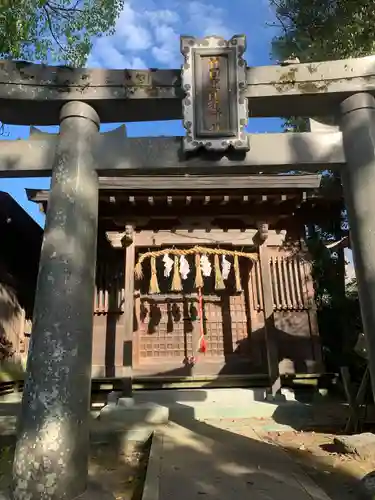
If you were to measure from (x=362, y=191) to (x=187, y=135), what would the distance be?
2.02 metres

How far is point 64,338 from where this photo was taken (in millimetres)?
3730

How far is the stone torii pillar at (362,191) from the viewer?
395cm

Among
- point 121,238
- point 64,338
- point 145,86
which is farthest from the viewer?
point 121,238

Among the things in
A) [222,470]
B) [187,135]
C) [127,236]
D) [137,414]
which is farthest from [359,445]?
[127,236]

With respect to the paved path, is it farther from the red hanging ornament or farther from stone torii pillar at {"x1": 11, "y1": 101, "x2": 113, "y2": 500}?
the red hanging ornament

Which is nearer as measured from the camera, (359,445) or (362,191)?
(362,191)

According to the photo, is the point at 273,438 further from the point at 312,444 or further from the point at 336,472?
the point at 336,472

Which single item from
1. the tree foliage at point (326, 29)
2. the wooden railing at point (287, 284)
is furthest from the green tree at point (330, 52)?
the wooden railing at point (287, 284)

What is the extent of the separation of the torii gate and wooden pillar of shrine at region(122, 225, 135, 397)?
4.95m

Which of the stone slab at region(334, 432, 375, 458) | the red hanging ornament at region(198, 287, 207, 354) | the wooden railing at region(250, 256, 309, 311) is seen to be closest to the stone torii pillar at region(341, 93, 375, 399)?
the stone slab at region(334, 432, 375, 458)

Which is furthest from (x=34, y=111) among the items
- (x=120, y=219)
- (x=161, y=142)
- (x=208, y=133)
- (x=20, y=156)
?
(x=120, y=219)

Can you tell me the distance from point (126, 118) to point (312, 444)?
217 inches

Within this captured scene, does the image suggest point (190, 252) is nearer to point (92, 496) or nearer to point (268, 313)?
point (268, 313)

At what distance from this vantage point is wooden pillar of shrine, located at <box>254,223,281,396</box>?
876 centimetres
